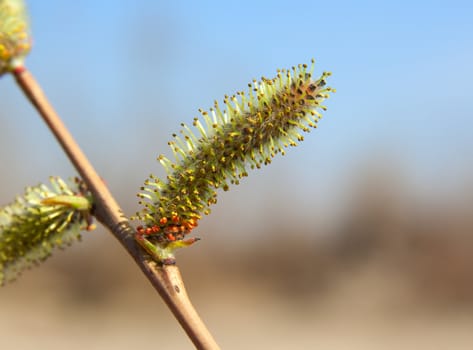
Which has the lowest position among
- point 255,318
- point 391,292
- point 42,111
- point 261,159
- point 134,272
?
point 391,292

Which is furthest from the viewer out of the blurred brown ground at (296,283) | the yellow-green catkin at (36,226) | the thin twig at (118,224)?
the blurred brown ground at (296,283)

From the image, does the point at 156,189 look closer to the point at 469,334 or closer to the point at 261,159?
the point at 261,159

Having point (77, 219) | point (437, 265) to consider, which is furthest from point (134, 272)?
point (77, 219)

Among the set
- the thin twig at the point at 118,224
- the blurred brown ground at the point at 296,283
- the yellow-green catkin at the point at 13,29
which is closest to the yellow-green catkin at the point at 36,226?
the thin twig at the point at 118,224

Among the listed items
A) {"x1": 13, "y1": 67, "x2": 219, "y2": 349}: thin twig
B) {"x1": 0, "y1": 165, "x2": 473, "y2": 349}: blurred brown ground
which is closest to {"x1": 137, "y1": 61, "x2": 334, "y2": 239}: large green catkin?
{"x1": 13, "y1": 67, "x2": 219, "y2": 349}: thin twig

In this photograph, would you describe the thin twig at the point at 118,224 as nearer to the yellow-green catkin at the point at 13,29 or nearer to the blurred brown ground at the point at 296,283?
the yellow-green catkin at the point at 13,29

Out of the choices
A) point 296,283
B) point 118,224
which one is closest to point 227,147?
point 118,224

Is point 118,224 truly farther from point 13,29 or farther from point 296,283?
point 296,283
